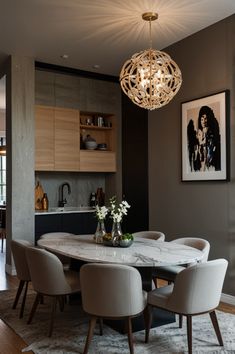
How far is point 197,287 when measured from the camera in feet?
8.77

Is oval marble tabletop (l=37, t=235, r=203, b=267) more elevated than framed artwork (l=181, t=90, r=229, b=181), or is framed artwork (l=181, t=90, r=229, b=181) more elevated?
framed artwork (l=181, t=90, r=229, b=181)

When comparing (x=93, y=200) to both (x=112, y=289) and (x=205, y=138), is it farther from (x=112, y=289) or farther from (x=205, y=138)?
(x=112, y=289)

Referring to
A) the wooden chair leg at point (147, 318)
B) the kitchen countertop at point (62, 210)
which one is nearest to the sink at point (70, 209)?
the kitchen countertop at point (62, 210)

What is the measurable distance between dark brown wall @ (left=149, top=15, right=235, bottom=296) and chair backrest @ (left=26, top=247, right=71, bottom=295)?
2018 millimetres

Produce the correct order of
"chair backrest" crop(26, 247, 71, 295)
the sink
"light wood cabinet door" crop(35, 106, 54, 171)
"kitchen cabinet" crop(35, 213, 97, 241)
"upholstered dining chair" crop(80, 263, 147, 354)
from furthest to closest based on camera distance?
the sink → "light wood cabinet door" crop(35, 106, 54, 171) → "kitchen cabinet" crop(35, 213, 97, 241) → "chair backrest" crop(26, 247, 71, 295) → "upholstered dining chair" crop(80, 263, 147, 354)

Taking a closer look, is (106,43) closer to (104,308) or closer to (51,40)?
(51,40)

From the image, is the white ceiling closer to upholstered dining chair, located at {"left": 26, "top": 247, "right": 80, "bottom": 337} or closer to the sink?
the sink

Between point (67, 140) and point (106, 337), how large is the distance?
358cm

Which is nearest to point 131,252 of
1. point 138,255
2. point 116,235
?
point 138,255

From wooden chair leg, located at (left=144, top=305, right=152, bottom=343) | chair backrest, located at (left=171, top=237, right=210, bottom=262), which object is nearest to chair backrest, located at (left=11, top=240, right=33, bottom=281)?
wooden chair leg, located at (left=144, top=305, right=152, bottom=343)

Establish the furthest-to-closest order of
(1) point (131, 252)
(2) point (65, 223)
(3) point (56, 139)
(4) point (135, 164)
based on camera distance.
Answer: (4) point (135, 164) < (3) point (56, 139) < (2) point (65, 223) < (1) point (131, 252)

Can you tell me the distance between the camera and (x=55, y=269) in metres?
3.11

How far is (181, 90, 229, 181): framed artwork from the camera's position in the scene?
425cm

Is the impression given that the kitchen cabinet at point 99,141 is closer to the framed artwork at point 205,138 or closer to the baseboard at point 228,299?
the framed artwork at point 205,138
